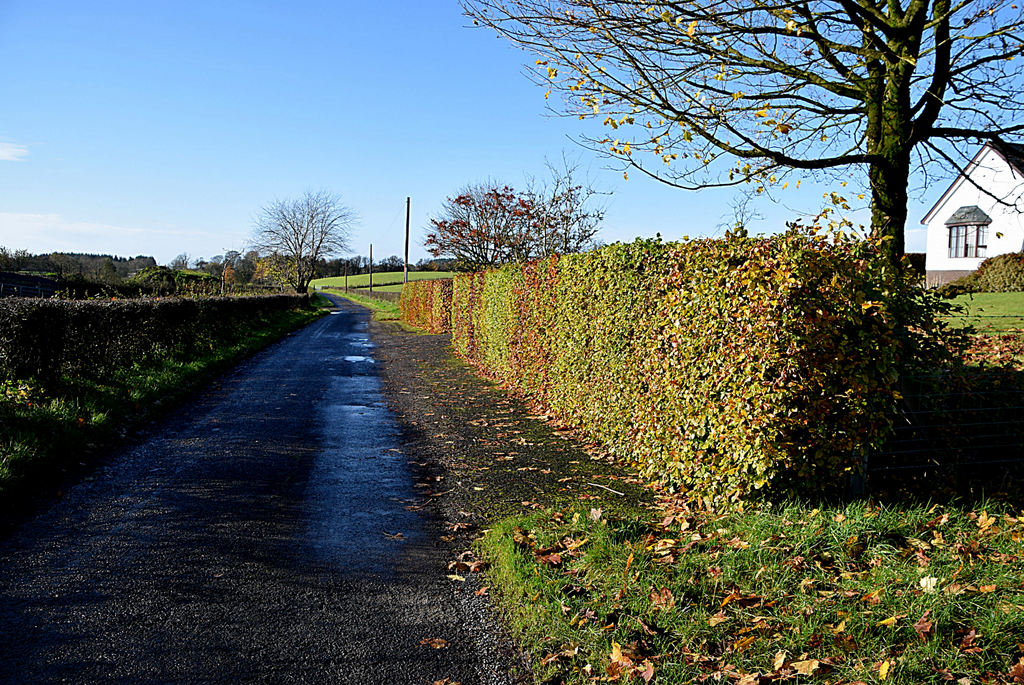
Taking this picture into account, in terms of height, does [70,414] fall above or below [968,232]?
below

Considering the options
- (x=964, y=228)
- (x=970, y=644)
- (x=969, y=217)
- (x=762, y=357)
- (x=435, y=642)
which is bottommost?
(x=435, y=642)

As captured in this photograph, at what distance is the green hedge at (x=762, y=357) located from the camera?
5328mm

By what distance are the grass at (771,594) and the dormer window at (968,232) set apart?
145ft

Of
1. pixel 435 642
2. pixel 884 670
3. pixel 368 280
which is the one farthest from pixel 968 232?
pixel 368 280

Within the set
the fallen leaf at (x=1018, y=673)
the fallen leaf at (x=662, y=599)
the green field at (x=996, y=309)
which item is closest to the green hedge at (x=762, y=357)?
the fallen leaf at (x=662, y=599)

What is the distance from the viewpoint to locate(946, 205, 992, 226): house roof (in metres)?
40.9

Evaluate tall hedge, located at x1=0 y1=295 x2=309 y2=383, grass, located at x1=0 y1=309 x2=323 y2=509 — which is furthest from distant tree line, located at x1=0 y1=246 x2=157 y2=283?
grass, located at x1=0 y1=309 x2=323 y2=509

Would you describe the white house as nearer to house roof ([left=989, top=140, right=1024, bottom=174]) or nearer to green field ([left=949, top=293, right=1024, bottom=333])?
green field ([left=949, top=293, right=1024, bottom=333])

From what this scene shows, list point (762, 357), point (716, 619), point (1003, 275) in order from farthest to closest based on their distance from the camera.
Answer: point (1003, 275) → point (762, 357) → point (716, 619)

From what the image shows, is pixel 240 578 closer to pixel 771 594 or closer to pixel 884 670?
pixel 771 594

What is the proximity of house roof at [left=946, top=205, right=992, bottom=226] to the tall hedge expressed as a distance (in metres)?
43.1

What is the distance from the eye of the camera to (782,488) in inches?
224

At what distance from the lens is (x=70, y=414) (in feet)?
28.6

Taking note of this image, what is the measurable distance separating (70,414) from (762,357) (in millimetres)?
8310
